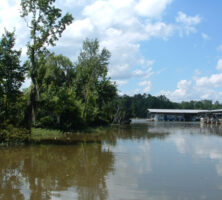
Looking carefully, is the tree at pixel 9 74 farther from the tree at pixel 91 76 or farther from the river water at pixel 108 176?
the tree at pixel 91 76

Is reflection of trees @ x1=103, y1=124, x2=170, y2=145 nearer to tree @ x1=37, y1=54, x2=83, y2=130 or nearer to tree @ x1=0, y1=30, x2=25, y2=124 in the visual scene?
tree @ x1=37, y1=54, x2=83, y2=130

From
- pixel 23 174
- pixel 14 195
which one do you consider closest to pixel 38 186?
pixel 14 195

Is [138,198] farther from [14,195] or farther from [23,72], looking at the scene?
[23,72]

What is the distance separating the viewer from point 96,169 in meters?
11.8

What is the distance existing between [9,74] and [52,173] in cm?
1066

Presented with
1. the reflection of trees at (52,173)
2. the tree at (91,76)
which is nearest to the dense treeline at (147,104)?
the tree at (91,76)

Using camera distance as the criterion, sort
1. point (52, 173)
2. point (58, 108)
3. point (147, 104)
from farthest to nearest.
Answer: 1. point (147, 104)
2. point (58, 108)
3. point (52, 173)

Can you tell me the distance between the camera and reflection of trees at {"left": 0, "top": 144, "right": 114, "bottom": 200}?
833cm

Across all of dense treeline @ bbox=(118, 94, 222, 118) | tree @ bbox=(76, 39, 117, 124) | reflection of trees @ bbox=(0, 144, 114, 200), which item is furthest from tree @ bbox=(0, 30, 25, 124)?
dense treeline @ bbox=(118, 94, 222, 118)

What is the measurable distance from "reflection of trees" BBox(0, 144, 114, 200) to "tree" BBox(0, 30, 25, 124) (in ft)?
15.1

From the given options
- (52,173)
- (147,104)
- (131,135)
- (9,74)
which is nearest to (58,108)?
(131,135)

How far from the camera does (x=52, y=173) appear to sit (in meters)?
10.8

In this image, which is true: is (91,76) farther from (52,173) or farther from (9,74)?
(52,173)

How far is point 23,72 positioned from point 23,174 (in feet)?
35.7
